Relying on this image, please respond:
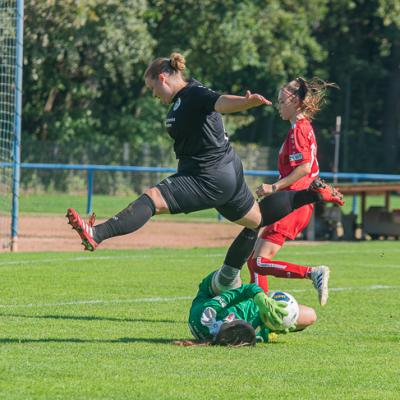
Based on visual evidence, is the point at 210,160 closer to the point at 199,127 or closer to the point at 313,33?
the point at 199,127

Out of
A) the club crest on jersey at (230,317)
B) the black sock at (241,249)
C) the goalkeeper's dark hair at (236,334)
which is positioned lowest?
the goalkeeper's dark hair at (236,334)

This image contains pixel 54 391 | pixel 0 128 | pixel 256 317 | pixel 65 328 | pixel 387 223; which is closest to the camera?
pixel 54 391

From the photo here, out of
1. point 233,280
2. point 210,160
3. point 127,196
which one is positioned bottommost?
point 127,196

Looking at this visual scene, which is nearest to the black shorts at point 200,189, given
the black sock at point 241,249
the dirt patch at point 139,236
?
the black sock at point 241,249

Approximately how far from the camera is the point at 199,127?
8.69 m

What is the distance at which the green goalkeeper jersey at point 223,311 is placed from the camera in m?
8.55

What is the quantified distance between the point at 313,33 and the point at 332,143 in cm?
577

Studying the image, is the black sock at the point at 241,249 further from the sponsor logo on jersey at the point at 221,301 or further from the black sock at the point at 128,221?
the black sock at the point at 128,221

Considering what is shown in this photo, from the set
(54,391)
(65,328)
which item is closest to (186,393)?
(54,391)

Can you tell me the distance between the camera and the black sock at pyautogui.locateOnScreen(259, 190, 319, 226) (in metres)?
9.40

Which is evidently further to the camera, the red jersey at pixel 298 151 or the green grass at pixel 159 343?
the red jersey at pixel 298 151

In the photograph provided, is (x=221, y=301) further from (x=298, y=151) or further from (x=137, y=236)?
(x=137, y=236)

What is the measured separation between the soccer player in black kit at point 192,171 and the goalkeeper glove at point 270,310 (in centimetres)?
47

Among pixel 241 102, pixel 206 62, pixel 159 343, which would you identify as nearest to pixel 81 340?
pixel 159 343
